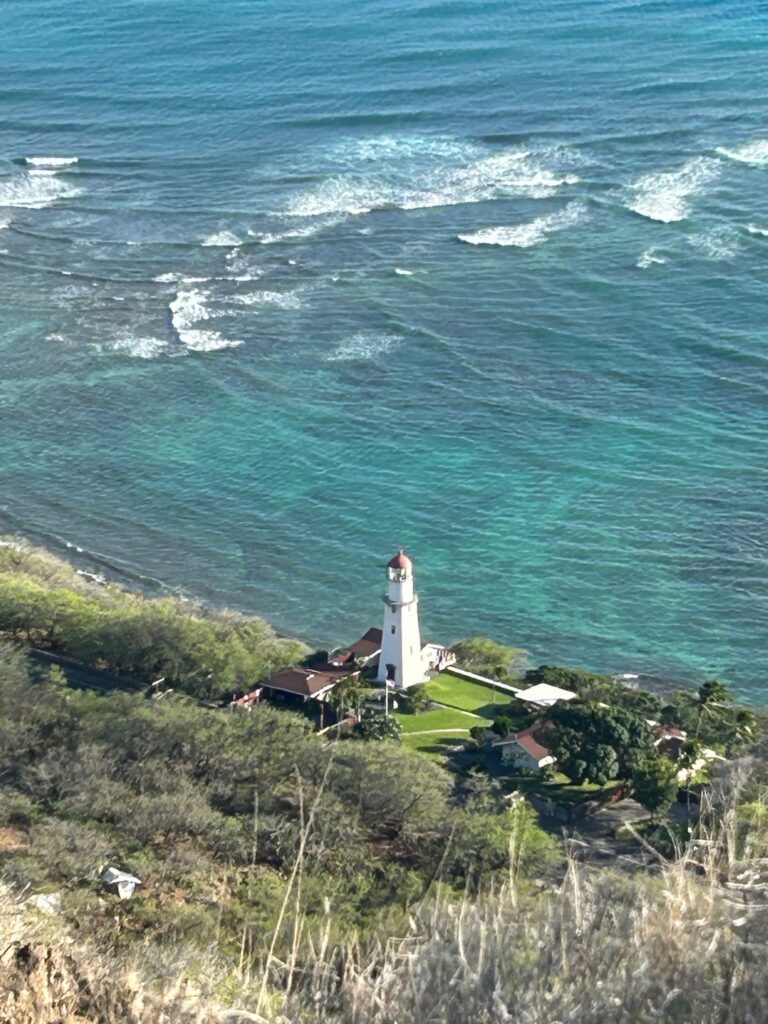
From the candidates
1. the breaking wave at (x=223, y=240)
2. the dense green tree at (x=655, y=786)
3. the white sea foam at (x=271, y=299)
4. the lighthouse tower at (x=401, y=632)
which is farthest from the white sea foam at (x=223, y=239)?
the dense green tree at (x=655, y=786)

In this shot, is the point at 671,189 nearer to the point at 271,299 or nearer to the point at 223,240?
the point at 271,299

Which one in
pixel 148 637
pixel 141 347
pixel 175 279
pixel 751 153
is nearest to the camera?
pixel 148 637

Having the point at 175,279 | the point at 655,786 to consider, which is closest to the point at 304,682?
the point at 655,786

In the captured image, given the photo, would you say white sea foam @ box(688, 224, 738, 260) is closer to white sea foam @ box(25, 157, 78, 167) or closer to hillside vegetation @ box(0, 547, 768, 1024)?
hillside vegetation @ box(0, 547, 768, 1024)

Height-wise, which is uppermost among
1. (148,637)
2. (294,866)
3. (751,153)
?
(751,153)

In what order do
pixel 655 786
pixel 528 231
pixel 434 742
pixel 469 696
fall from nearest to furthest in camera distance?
pixel 655 786 → pixel 434 742 → pixel 469 696 → pixel 528 231

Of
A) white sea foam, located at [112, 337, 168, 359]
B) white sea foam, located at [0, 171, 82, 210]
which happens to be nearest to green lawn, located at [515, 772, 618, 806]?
white sea foam, located at [112, 337, 168, 359]
